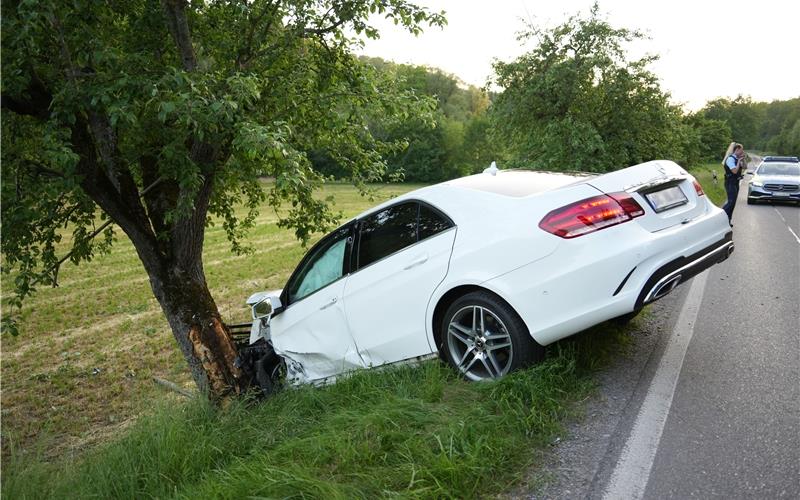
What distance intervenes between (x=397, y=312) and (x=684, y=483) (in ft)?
7.35

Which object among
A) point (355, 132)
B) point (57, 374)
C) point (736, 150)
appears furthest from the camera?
point (736, 150)

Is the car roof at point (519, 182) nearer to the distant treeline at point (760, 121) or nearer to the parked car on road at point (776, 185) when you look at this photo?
the parked car on road at point (776, 185)

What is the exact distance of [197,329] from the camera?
6426 mm

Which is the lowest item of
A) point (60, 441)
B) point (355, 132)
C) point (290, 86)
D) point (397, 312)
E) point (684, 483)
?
point (60, 441)

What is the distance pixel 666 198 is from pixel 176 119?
4431 millimetres

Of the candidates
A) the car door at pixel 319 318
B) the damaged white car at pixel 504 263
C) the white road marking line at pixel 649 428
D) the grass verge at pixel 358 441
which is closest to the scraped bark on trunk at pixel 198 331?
the car door at pixel 319 318

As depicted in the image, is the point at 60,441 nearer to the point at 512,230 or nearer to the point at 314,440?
the point at 314,440

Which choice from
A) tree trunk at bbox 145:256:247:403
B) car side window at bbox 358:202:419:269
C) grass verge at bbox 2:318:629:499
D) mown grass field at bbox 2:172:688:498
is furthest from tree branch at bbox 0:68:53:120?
car side window at bbox 358:202:419:269

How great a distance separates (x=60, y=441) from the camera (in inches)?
272

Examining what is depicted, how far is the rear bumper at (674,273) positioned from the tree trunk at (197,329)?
4410 millimetres

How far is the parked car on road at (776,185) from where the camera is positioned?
17094 mm

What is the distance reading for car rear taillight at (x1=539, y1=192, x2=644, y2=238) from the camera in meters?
3.60

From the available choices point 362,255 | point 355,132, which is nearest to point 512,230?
point 362,255

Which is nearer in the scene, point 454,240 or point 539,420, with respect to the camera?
point 539,420
